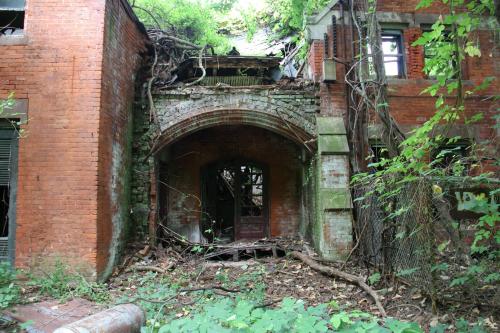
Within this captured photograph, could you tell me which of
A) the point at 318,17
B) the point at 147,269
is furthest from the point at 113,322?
the point at 318,17

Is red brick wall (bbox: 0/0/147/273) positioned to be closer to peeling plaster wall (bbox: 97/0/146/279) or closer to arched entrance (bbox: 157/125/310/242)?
peeling plaster wall (bbox: 97/0/146/279)

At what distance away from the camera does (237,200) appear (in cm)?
1166

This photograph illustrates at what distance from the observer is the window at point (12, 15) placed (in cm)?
706

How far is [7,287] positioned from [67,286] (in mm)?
838

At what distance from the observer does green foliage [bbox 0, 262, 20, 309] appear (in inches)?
213

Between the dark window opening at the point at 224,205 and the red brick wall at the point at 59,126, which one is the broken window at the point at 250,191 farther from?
the red brick wall at the point at 59,126

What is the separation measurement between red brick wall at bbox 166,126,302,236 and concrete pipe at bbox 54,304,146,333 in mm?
6123

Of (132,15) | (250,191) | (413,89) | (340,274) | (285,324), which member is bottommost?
(340,274)

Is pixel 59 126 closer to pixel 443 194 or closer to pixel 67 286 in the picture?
pixel 67 286

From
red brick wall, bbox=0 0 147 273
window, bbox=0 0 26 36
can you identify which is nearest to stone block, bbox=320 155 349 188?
red brick wall, bbox=0 0 147 273

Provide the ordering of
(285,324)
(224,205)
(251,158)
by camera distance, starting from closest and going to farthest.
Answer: (285,324)
(251,158)
(224,205)

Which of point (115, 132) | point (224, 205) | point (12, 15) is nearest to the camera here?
point (12, 15)

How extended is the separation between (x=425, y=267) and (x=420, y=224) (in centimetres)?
68

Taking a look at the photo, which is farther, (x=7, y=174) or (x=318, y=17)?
(x=318, y=17)
